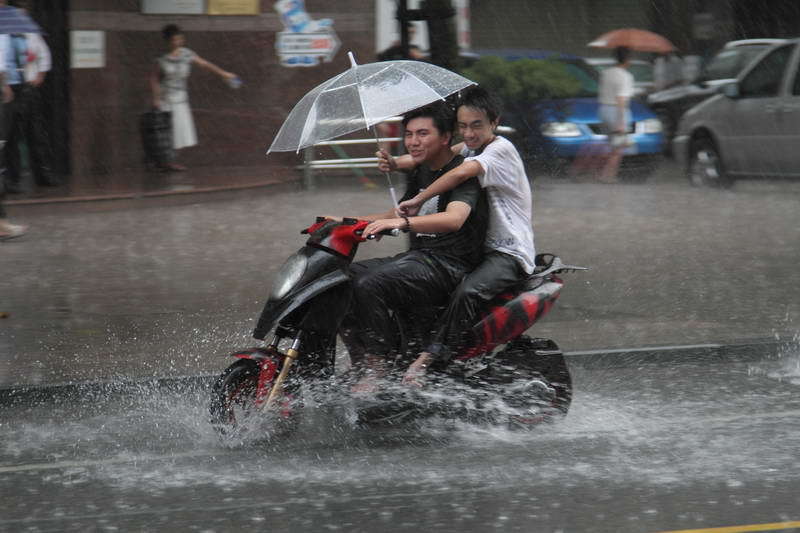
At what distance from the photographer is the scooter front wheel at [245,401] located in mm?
5453

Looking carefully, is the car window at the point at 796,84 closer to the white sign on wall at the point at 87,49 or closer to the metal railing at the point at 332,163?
the metal railing at the point at 332,163

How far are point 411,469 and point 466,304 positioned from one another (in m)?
0.81

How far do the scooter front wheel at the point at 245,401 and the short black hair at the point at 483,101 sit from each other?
151 centimetres

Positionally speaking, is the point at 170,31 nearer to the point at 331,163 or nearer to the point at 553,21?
the point at 331,163

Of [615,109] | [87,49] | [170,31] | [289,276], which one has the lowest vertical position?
[615,109]

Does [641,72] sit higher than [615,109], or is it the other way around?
[641,72]

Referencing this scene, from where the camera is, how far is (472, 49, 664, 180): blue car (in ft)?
52.0

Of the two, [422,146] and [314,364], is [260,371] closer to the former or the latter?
[314,364]

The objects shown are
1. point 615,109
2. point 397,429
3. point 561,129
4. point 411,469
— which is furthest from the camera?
point 615,109

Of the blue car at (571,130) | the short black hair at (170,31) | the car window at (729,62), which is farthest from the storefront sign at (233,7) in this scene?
the car window at (729,62)

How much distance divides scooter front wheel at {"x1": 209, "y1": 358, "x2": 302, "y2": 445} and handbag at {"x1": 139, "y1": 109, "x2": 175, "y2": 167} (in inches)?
416

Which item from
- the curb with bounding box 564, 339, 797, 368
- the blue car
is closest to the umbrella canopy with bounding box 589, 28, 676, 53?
the blue car

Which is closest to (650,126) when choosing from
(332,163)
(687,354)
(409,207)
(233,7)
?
(332,163)

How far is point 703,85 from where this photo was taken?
18.6 m
